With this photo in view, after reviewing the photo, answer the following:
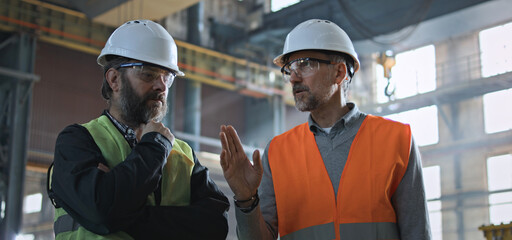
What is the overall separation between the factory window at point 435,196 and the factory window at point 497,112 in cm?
244

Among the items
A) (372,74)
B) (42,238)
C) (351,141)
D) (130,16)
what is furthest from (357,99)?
(351,141)

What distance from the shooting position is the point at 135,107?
385cm

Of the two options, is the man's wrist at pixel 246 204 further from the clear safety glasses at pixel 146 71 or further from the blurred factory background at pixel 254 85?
the blurred factory background at pixel 254 85

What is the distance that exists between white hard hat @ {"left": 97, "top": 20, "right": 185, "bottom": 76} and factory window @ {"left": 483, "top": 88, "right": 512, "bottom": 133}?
19.0m

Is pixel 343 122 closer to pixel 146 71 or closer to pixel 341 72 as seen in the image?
pixel 341 72

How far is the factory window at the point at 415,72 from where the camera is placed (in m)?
23.4

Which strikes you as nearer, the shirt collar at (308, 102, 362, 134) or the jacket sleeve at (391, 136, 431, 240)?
the jacket sleeve at (391, 136, 431, 240)

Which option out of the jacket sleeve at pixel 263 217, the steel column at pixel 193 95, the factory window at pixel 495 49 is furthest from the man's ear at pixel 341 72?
the steel column at pixel 193 95

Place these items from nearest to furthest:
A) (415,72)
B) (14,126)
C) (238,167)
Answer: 1. (238,167)
2. (14,126)
3. (415,72)

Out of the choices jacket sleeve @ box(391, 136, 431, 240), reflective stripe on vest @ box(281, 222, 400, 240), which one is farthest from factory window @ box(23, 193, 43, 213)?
jacket sleeve @ box(391, 136, 431, 240)

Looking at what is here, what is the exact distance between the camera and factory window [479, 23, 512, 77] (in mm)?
20953

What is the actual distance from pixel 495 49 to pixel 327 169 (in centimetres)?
1940

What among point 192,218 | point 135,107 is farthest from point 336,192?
point 135,107

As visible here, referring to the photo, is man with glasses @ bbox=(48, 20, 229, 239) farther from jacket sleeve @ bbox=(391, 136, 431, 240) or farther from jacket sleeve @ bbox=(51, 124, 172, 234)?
jacket sleeve @ bbox=(391, 136, 431, 240)
